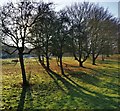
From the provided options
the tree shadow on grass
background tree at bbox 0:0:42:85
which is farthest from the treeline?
the tree shadow on grass

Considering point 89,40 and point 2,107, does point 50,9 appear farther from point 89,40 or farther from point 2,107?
point 89,40

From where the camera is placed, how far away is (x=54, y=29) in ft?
61.1

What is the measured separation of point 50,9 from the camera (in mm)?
15523

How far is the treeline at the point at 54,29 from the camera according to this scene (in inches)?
589

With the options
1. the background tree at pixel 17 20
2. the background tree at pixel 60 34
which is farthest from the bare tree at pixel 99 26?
the background tree at pixel 17 20

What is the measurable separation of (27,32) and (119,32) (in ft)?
83.1

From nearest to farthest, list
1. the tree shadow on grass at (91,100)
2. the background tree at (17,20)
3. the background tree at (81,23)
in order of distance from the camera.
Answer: the tree shadow on grass at (91,100), the background tree at (17,20), the background tree at (81,23)

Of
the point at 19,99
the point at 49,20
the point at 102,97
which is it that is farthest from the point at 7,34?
the point at 102,97

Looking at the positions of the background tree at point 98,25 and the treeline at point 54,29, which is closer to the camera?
the treeline at point 54,29

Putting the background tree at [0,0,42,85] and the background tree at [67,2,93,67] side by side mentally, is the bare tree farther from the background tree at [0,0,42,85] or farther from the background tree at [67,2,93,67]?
the background tree at [0,0,42,85]

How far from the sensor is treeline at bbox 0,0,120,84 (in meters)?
15.0

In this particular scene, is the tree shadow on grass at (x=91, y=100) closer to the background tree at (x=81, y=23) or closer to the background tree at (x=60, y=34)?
the background tree at (x=60, y=34)

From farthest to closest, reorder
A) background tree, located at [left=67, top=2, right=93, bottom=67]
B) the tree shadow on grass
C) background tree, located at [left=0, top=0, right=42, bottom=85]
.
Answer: background tree, located at [left=67, top=2, right=93, bottom=67]
background tree, located at [left=0, top=0, right=42, bottom=85]
the tree shadow on grass

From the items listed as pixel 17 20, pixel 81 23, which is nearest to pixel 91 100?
pixel 17 20
